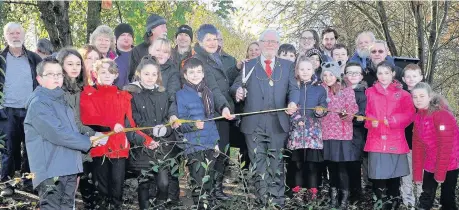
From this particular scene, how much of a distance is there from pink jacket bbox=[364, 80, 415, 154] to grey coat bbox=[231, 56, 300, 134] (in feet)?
2.81

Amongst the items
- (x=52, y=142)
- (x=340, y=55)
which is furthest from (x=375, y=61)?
(x=52, y=142)

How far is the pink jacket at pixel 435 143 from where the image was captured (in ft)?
16.6

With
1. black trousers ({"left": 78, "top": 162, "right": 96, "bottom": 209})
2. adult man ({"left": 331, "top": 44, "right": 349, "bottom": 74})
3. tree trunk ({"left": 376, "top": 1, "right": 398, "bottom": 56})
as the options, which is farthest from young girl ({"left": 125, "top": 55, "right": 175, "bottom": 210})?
tree trunk ({"left": 376, "top": 1, "right": 398, "bottom": 56})

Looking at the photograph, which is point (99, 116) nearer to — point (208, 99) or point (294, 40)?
point (208, 99)

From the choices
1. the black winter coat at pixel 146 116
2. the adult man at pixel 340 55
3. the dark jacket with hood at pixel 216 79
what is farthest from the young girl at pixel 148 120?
the adult man at pixel 340 55

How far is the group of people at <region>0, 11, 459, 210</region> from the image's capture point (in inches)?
175

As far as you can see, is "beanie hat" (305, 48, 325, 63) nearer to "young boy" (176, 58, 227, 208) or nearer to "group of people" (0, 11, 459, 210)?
"group of people" (0, 11, 459, 210)

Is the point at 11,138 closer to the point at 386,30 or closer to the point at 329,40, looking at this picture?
the point at 329,40

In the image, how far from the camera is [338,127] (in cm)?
555

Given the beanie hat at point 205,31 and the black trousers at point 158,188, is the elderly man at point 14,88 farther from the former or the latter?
the beanie hat at point 205,31

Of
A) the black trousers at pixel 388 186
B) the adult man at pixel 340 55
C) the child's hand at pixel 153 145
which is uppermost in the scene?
the adult man at pixel 340 55

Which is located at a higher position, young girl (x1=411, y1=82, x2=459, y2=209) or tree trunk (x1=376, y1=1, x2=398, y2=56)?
tree trunk (x1=376, y1=1, x2=398, y2=56)

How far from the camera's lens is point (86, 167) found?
17.1 feet

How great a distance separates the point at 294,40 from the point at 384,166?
9.04 m
